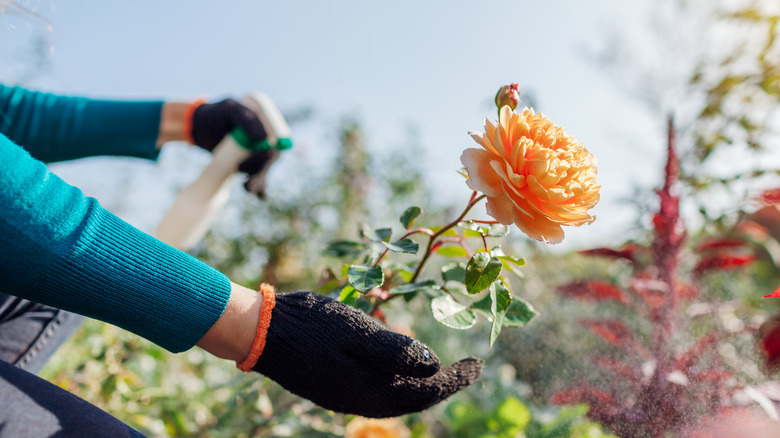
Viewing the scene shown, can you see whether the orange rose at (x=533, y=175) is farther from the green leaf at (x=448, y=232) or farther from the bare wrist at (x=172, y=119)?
the bare wrist at (x=172, y=119)

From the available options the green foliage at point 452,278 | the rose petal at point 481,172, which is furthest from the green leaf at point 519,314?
the rose petal at point 481,172

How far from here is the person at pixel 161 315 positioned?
1.79 ft

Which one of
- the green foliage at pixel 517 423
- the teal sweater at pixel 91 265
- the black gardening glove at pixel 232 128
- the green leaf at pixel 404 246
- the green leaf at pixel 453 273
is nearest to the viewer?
the teal sweater at pixel 91 265

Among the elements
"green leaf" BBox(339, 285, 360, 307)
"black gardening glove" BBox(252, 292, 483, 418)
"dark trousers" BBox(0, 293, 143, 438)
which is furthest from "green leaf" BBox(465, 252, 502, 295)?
"dark trousers" BBox(0, 293, 143, 438)

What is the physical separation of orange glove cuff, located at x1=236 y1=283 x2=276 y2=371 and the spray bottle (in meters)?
0.85

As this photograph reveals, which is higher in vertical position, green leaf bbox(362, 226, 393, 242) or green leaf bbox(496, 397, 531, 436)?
green leaf bbox(362, 226, 393, 242)

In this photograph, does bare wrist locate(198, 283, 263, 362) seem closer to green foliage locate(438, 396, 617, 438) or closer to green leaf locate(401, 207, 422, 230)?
green leaf locate(401, 207, 422, 230)

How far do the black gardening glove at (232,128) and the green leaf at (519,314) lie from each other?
3.15 ft

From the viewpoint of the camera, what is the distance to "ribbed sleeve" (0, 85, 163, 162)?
3.89 feet

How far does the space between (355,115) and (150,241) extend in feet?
10.5

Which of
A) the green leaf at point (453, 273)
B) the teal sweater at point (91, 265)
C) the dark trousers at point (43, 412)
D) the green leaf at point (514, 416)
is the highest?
the green leaf at point (453, 273)

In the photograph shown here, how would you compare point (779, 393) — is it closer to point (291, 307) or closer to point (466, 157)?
point (466, 157)

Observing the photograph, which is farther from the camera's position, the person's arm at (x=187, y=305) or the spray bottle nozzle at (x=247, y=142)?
the spray bottle nozzle at (x=247, y=142)

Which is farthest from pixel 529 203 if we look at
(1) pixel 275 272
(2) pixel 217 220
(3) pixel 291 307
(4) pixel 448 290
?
(2) pixel 217 220
